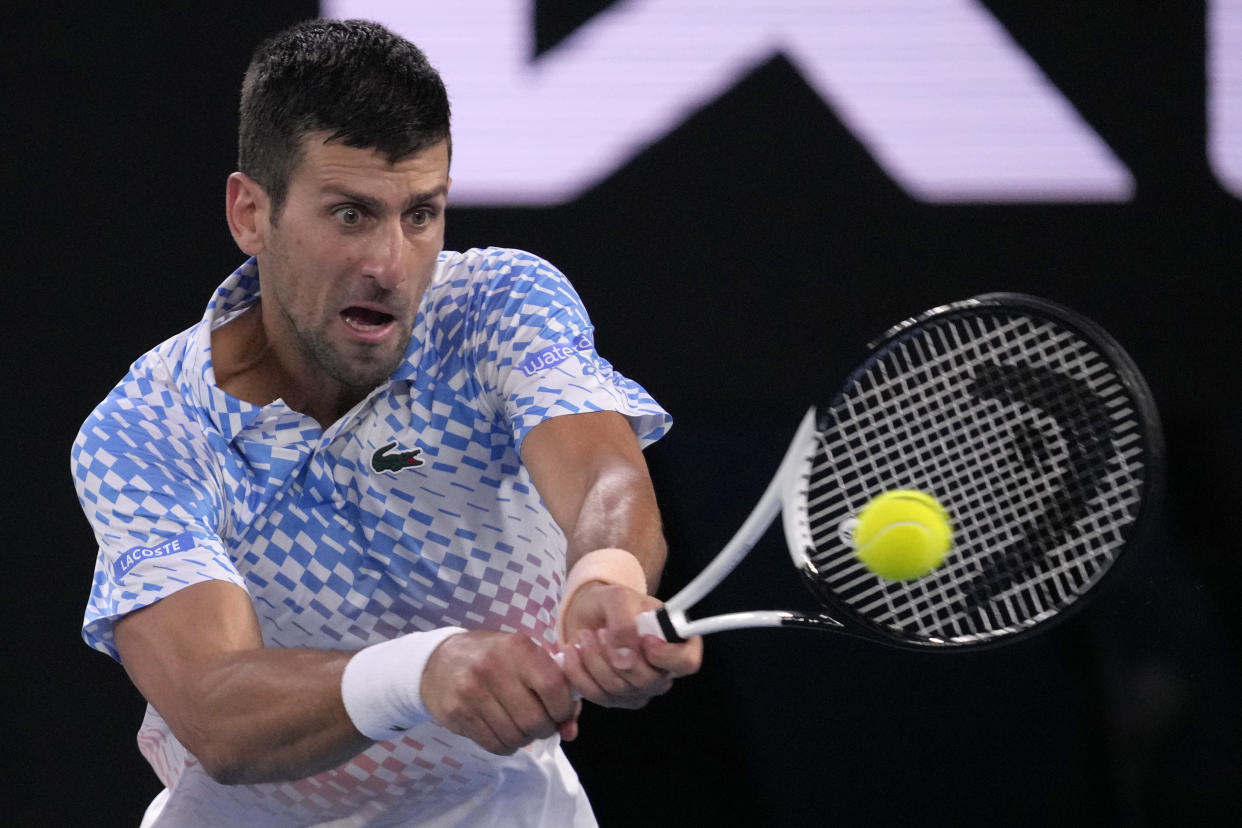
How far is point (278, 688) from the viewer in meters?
1.97

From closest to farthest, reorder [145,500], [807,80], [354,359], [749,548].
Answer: [749,548] < [145,500] < [354,359] < [807,80]

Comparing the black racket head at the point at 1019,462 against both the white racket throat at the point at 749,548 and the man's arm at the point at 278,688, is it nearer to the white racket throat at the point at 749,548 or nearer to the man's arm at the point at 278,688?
the white racket throat at the point at 749,548

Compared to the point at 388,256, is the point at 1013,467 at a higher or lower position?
lower

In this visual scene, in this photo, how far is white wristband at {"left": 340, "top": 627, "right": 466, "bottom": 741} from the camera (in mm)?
1842

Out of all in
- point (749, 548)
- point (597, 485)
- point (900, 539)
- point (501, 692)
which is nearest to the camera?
A: point (501, 692)

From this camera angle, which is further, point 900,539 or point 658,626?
point 900,539

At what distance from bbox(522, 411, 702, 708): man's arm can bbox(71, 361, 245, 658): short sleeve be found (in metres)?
0.45

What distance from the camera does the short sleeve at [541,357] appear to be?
7.32 feet

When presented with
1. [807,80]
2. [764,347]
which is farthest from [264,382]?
[807,80]

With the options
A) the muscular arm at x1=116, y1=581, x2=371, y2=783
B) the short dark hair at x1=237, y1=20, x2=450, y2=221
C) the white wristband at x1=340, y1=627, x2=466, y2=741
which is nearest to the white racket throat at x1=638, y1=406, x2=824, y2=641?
the white wristband at x1=340, y1=627, x2=466, y2=741

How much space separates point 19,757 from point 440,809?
55.5 inches

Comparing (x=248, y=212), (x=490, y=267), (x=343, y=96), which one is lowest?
(x=490, y=267)

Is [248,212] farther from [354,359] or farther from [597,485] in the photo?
[597,485]

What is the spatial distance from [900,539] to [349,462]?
0.87m
